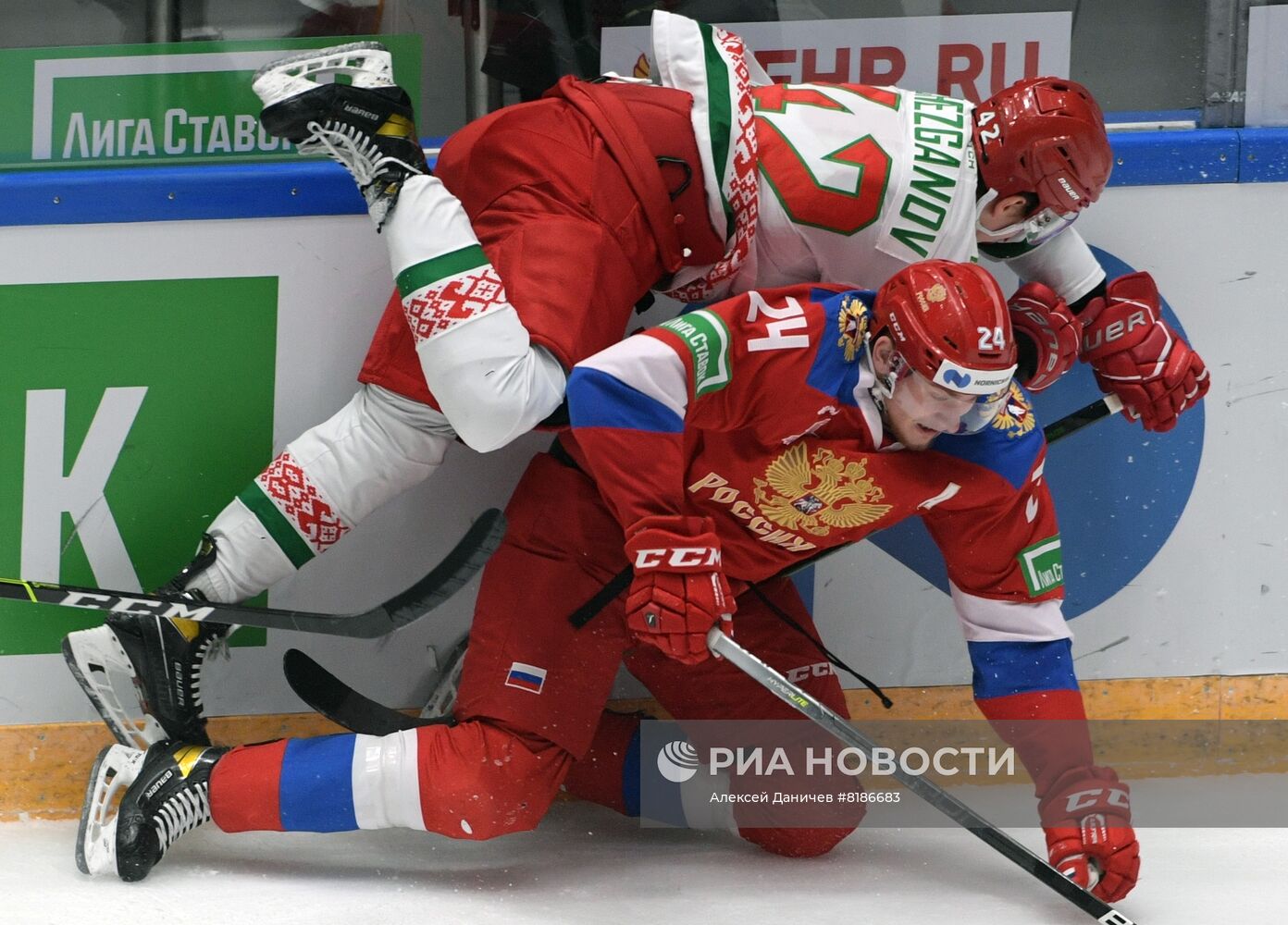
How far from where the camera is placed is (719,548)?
204cm

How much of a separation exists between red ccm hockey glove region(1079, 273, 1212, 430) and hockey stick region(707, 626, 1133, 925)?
76cm

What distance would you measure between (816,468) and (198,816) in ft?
3.62

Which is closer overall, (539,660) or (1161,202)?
(539,660)

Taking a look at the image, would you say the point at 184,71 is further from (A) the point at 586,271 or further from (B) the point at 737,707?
(B) the point at 737,707

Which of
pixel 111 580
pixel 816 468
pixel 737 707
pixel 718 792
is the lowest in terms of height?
pixel 718 792

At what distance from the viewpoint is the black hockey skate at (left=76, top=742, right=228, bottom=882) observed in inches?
86.9

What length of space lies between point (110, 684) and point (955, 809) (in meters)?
1.36

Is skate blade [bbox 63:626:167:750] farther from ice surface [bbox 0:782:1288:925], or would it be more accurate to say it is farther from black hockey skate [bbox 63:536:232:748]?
ice surface [bbox 0:782:1288:925]

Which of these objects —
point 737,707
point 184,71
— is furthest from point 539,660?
point 184,71

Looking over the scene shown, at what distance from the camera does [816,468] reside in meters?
2.17

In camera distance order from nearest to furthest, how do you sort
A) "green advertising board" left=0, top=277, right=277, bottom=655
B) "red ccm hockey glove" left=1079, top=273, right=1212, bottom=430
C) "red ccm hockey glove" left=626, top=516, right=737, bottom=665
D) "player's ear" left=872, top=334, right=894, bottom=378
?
"red ccm hockey glove" left=626, top=516, right=737, bottom=665 → "player's ear" left=872, top=334, right=894, bottom=378 → "red ccm hockey glove" left=1079, top=273, right=1212, bottom=430 → "green advertising board" left=0, top=277, right=277, bottom=655

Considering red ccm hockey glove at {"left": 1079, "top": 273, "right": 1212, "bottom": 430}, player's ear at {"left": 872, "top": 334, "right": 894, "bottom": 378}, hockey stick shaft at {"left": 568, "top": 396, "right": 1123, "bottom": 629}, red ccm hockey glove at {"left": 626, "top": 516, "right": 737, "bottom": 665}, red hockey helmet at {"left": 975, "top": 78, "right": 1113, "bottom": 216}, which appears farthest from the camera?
red ccm hockey glove at {"left": 1079, "top": 273, "right": 1212, "bottom": 430}

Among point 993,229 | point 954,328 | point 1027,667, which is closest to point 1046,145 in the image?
point 993,229

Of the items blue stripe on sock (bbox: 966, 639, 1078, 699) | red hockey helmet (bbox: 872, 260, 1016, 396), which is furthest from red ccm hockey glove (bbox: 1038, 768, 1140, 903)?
red hockey helmet (bbox: 872, 260, 1016, 396)
